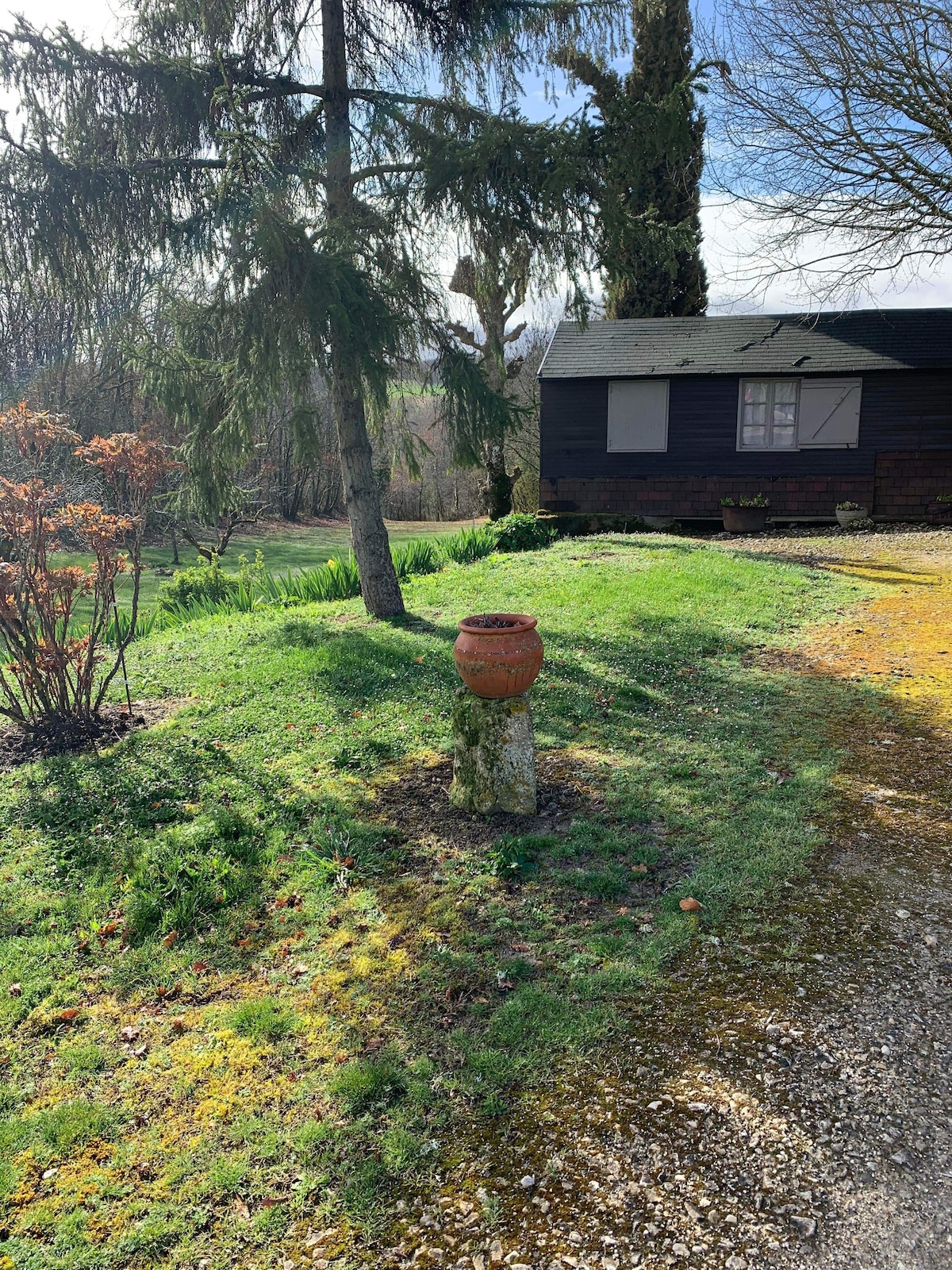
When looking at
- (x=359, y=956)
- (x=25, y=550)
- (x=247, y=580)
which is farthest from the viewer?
(x=247, y=580)

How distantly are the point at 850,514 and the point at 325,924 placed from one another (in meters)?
16.6

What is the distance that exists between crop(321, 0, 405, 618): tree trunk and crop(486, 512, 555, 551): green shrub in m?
5.58

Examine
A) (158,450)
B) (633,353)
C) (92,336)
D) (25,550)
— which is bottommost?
(25,550)

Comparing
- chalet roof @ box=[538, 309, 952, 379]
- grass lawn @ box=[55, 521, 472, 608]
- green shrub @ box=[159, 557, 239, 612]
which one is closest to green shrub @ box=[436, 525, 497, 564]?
grass lawn @ box=[55, 521, 472, 608]

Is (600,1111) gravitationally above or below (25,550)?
below

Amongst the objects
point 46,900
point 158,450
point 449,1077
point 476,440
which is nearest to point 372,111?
point 476,440

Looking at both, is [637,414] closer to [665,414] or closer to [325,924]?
[665,414]

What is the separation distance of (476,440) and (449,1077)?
702 centimetres

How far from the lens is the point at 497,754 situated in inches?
193

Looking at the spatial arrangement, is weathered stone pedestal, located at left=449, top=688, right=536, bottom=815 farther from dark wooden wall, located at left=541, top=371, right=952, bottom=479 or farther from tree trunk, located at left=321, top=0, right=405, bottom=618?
dark wooden wall, located at left=541, top=371, right=952, bottom=479

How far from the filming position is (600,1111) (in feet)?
9.34

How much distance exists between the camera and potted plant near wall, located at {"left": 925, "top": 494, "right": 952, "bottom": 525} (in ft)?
57.4

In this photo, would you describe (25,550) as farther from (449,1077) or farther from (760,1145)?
(760,1145)

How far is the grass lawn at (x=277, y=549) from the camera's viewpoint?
16094 millimetres
